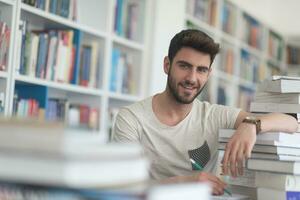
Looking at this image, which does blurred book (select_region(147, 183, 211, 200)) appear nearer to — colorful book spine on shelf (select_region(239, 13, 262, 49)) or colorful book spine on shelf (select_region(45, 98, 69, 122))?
colorful book spine on shelf (select_region(45, 98, 69, 122))

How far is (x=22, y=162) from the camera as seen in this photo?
0.61m

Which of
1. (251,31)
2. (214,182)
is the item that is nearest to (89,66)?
(214,182)

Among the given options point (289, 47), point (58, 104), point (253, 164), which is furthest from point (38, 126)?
point (289, 47)

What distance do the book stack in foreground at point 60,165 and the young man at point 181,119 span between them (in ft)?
3.50

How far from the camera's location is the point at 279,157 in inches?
48.8

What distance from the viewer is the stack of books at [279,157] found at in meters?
1.20

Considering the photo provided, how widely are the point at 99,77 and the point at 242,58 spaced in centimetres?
→ 246

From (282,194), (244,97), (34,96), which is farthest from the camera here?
(244,97)

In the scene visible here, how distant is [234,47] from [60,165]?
475cm

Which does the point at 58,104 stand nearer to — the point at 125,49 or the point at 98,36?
the point at 98,36

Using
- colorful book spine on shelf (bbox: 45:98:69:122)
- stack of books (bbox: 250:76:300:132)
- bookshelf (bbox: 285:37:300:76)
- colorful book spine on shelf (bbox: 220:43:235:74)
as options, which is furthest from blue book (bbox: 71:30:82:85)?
bookshelf (bbox: 285:37:300:76)

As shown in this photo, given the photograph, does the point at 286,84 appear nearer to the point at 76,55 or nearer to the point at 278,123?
the point at 278,123

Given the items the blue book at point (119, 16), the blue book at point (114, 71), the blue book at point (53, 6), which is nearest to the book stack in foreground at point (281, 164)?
the blue book at point (53, 6)

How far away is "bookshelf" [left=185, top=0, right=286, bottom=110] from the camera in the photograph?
4.61 meters
